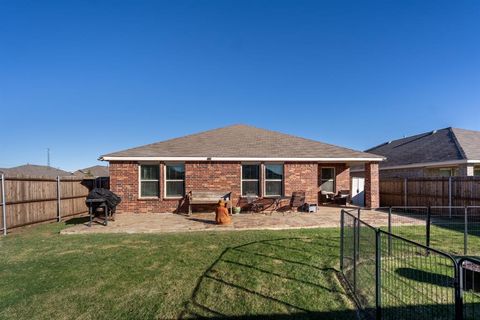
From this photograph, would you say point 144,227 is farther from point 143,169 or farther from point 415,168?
point 415,168

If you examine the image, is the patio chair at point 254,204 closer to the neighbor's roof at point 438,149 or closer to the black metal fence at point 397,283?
the black metal fence at point 397,283

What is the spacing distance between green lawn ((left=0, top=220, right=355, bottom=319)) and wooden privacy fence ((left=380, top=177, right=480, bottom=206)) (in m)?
7.81

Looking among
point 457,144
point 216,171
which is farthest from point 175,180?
point 457,144

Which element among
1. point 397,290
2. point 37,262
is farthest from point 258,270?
point 37,262

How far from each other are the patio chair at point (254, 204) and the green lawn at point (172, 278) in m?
4.81

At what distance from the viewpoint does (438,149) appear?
16234mm

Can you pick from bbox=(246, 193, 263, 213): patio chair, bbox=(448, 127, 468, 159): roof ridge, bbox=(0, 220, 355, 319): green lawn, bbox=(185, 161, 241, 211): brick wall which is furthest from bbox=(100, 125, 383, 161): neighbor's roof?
bbox=(0, 220, 355, 319): green lawn

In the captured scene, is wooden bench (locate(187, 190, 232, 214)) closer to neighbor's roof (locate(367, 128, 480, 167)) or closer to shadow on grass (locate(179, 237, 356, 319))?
shadow on grass (locate(179, 237, 356, 319))

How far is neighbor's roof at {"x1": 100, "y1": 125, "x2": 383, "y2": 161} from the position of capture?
12.9 m

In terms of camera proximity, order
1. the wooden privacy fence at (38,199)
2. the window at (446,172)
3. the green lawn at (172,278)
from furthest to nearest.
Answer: the window at (446,172), the wooden privacy fence at (38,199), the green lawn at (172,278)

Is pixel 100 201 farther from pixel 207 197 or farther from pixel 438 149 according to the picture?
pixel 438 149

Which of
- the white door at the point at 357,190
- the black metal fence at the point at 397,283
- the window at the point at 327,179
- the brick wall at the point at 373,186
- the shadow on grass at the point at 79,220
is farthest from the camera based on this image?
the white door at the point at 357,190

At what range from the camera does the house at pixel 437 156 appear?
1387cm

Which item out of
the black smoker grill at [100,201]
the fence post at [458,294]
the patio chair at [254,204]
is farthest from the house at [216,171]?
the fence post at [458,294]
